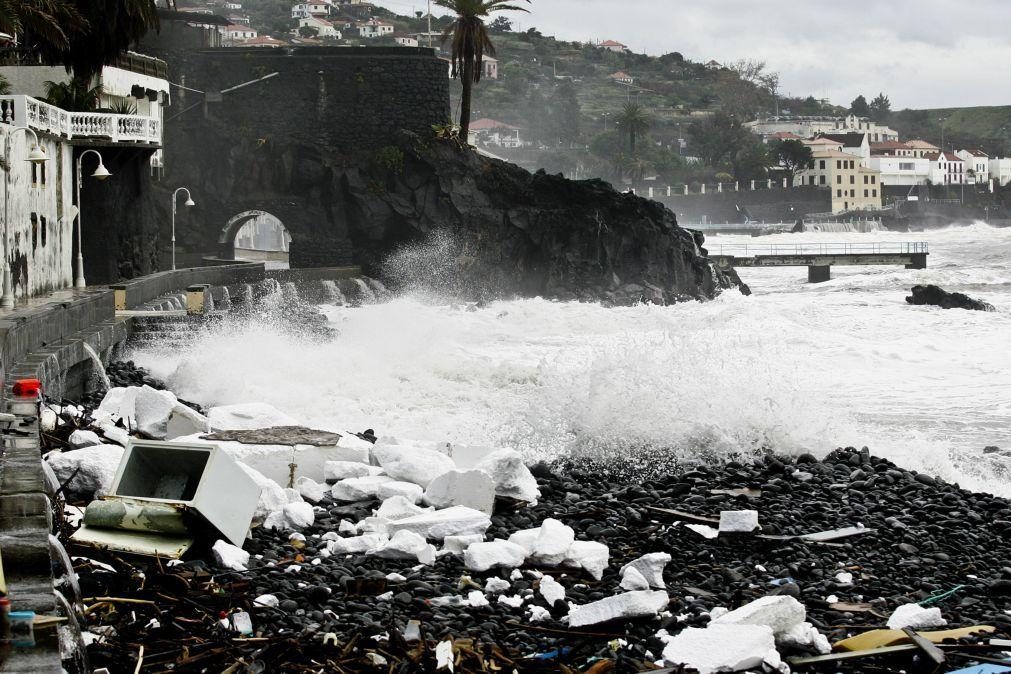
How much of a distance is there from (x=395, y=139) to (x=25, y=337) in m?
29.1

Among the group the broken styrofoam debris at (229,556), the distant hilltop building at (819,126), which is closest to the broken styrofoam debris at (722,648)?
the broken styrofoam debris at (229,556)

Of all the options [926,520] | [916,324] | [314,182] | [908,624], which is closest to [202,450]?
[908,624]

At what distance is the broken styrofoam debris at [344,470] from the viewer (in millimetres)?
9352

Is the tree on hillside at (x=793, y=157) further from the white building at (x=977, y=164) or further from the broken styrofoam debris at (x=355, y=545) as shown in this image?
the broken styrofoam debris at (x=355, y=545)

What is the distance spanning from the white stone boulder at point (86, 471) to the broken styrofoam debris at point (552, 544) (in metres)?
2.63

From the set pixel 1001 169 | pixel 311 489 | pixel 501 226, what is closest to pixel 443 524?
pixel 311 489

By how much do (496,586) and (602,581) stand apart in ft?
2.15

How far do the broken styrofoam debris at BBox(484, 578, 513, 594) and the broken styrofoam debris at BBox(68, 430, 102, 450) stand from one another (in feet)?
11.4

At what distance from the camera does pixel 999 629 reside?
6637 millimetres

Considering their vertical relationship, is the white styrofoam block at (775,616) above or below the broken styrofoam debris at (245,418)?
below

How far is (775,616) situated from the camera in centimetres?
621

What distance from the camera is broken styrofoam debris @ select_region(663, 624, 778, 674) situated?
5.87 metres

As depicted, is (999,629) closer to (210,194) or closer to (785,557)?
(785,557)

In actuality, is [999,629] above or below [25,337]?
below
